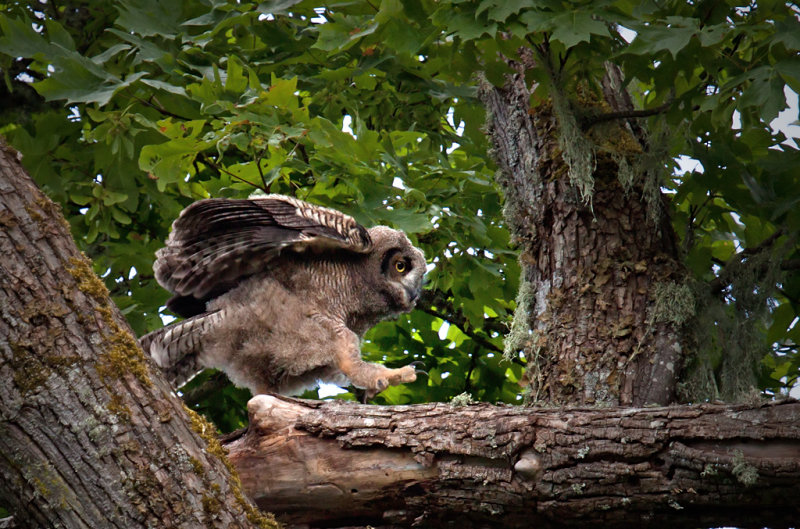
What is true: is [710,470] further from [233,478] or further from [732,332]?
[233,478]

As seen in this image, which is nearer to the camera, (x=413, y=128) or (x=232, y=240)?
(x=232, y=240)

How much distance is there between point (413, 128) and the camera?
4855 millimetres

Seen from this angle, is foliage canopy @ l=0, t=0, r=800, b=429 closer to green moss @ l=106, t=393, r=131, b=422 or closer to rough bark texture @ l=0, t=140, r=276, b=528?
rough bark texture @ l=0, t=140, r=276, b=528

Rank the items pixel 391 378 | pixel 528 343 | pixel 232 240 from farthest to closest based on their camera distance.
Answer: pixel 528 343 < pixel 232 240 < pixel 391 378

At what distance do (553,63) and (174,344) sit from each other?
6.96ft

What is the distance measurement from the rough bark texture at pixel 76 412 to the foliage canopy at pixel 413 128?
1451 millimetres

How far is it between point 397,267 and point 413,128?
140 cm

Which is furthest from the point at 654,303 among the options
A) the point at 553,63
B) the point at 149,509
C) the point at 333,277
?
the point at 149,509

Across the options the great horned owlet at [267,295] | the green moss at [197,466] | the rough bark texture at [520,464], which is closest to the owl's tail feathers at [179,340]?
the great horned owlet at [267,295]

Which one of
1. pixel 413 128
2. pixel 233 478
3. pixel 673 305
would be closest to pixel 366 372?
pixel 233 478

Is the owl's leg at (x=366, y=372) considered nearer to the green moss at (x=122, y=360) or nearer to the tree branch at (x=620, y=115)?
the green moss at (x=122, y=360)

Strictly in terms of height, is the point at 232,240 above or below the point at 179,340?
above

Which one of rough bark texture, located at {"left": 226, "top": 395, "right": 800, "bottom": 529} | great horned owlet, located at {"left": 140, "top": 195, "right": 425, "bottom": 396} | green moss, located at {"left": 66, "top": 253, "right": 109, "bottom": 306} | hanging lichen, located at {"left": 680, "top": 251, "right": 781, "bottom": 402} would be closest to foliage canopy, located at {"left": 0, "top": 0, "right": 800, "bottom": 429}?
hanging lichen, located at {"left": 680, "top": 251, "right": 781, "bottom": 402}

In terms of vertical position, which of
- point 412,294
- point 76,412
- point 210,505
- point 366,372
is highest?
point 412,294
